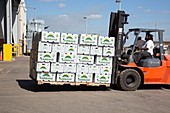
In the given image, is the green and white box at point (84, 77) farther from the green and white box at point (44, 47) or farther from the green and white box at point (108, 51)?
the green and white box at point (44, 47)

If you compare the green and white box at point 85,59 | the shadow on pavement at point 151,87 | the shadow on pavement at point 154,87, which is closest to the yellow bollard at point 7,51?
the shadow on pavement at point 151,87

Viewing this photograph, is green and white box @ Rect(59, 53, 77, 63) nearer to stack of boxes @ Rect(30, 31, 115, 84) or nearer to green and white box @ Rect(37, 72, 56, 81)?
stack of boxes @ Rect(30, 31, 115, 84)

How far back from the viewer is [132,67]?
37.4 ft

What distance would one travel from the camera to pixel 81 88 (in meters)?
11.8

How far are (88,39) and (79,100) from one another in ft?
8.18

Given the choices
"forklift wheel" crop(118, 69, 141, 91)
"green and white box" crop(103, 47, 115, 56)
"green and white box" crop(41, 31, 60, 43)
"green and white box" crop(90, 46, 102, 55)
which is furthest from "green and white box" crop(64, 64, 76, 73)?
"forklift wheel" crop(118, 69, 141, 91)

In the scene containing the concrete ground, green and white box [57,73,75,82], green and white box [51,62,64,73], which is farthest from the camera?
green and white box [57,73,75,82]

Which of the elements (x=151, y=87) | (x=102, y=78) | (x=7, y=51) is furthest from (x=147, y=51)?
(x=7, y=51)

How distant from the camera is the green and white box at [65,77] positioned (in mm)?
10516

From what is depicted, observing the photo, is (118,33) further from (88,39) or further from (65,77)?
(65,77)

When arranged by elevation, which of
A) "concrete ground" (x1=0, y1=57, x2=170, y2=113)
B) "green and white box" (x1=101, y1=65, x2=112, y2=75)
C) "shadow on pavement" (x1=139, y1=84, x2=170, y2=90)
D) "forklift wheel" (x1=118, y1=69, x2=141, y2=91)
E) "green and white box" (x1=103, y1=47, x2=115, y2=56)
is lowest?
"concrete ground" (x1=0, y1=57, x2=170, y2=113)

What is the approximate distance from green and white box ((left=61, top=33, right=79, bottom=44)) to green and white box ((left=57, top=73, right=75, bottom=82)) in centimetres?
125

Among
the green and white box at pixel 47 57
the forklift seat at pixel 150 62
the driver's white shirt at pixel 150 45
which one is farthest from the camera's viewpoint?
the driver's white shirt at pixel 150 45

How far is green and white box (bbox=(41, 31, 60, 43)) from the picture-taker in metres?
10.2
